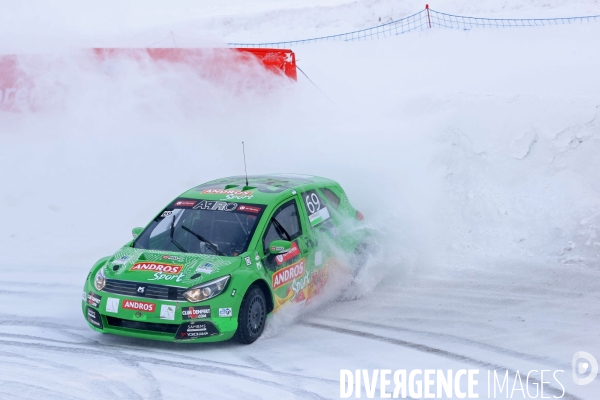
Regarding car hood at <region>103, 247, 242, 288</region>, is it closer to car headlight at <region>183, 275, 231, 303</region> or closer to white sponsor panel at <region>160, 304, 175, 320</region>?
car headlight at <region>183, 275, 231, 303</region>

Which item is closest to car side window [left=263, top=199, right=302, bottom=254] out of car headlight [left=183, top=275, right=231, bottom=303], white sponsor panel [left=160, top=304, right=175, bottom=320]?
car headlight [left=183, top=275, right=231, bottom=303]

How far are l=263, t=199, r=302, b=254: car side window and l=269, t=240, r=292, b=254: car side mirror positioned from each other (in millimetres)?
153

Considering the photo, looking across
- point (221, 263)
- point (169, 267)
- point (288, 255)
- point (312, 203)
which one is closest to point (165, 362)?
point (169, 267)

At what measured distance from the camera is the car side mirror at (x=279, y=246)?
7.09m

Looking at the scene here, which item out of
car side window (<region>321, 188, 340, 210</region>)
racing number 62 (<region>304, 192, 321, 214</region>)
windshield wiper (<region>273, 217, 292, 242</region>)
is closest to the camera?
windshield wiper (<region>273, 217, 292, 242</region>)

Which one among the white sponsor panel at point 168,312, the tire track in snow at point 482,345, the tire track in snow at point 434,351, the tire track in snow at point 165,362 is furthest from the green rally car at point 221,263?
the tire track in snow at point 482,345

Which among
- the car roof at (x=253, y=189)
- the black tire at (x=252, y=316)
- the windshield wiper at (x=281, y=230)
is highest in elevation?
the car roof at (x=253, y=189)

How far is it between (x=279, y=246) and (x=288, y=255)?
36 cm

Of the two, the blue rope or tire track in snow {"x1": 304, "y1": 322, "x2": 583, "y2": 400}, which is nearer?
tire track in snow {"x1": 304, "y1": 322, "x2": 583, "y2": 400}

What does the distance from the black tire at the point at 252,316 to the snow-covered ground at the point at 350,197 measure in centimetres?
17

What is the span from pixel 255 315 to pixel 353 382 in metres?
1.38

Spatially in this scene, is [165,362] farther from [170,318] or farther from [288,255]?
[288,255]

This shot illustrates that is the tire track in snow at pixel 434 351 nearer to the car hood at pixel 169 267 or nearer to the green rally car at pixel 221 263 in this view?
the green rally car at pixel 221 263

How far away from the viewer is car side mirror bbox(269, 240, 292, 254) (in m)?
7.09
